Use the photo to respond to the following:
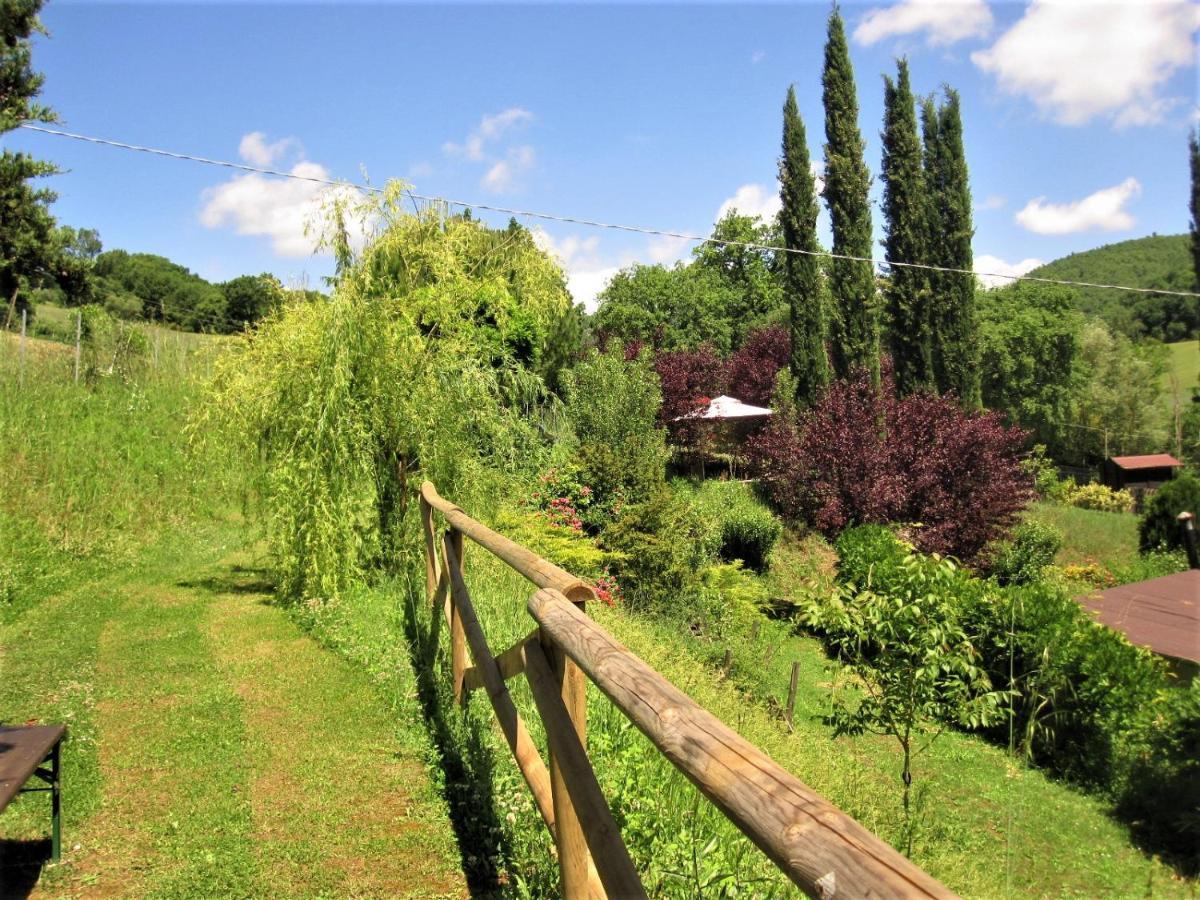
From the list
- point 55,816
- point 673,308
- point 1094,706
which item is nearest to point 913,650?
point 55,816

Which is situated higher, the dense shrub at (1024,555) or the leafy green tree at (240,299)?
the leafy green tree at (240,299)

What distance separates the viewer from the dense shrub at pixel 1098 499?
3353 centimetres

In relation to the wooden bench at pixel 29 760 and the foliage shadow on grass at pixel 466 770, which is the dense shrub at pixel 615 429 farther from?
the wooden bench at pixel 29 760

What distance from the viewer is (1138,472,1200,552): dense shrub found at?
2084 cm

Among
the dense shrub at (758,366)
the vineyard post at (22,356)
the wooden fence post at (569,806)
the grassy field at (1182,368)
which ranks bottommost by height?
the wooden fence post at (569,806)

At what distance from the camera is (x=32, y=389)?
13.1 m

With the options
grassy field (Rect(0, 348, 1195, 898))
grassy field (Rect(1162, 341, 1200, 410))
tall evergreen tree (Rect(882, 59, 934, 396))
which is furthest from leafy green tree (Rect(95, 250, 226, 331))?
grassy field (Rect(1162, 341, 1200, 410))

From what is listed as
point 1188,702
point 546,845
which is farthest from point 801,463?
point 546,845

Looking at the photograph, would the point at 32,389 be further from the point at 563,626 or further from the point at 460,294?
the point at 563,626

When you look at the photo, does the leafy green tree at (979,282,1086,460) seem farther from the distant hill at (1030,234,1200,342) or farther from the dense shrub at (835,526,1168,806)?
the dense shrub at (835,526,1168,806)

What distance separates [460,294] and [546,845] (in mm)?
8287

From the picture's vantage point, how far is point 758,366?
33.2 metres

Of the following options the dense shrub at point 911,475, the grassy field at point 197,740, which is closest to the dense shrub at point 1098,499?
the dense shrub at point 911,475

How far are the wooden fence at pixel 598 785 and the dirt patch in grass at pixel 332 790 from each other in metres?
0.73
